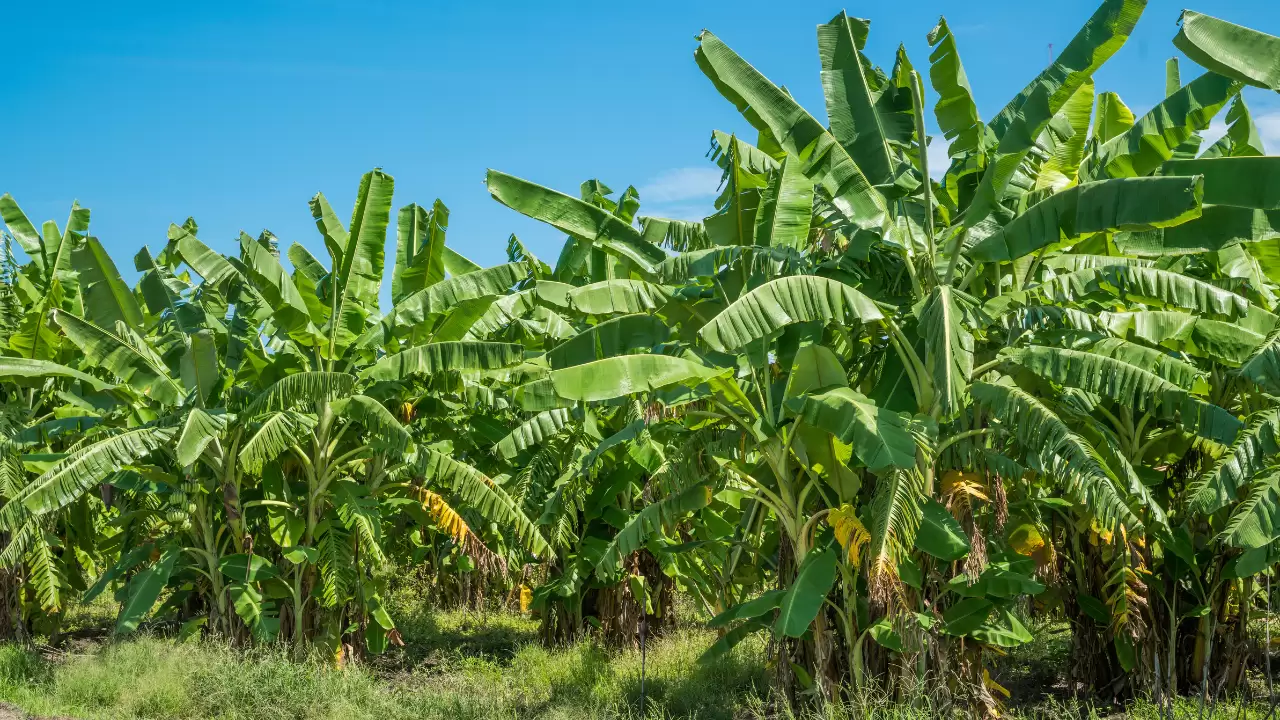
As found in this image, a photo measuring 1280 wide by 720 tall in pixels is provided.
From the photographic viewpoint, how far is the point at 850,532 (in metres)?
7.79

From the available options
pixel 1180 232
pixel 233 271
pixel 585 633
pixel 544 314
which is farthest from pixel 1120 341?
pixel 233 271

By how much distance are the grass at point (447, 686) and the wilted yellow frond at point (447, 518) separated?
5.18ft

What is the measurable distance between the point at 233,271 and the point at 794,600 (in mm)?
7438

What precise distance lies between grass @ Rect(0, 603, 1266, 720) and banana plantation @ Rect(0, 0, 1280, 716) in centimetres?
47

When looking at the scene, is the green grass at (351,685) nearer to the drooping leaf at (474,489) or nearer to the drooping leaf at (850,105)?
the drooping leaf at (474,489)

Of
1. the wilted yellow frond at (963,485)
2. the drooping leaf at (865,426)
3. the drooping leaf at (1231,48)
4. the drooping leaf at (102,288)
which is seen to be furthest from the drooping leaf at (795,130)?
the drooping leaf at (102,288)

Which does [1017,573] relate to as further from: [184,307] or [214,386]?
[184,307]

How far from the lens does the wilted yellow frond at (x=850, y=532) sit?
7.61 meters

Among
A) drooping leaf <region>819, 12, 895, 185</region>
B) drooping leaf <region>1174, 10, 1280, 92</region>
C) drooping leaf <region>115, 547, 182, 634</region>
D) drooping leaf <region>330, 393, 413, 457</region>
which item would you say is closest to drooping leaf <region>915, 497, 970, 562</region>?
drooping leaf <region>819, 12, 895, 185</region>

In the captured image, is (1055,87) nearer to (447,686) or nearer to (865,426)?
(865,426)

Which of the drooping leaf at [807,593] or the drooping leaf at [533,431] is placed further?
the drooping leaf at [533,431]

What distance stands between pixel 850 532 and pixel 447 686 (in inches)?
221

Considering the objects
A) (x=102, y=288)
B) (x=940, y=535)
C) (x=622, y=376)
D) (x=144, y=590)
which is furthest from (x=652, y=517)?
(x=102, y=288)

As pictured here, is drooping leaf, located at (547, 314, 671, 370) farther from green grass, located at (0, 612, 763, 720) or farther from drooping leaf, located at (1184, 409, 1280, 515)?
drooping leaf, located at (1184, 409, 1280, 515)
